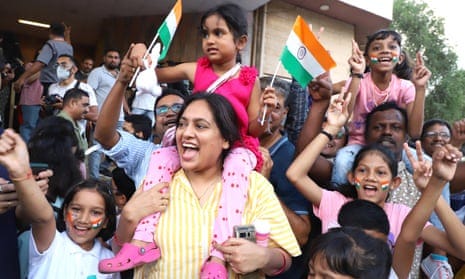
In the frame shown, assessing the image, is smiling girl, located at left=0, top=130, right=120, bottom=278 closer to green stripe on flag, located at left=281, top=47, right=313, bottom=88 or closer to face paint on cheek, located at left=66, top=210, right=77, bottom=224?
face paint on cheek, located at left=66, top=210, right=77, bottom=224

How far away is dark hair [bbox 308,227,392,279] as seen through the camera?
2197 mm

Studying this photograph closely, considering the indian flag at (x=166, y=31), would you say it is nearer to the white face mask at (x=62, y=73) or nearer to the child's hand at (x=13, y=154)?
the child's hand at (x=13, y=154)

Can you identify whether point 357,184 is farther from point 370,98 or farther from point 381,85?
point 381,85

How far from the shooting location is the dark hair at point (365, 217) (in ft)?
8.98

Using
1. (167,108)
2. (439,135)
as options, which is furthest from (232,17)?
(439,135)

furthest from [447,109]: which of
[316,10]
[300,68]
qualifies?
[300,68]

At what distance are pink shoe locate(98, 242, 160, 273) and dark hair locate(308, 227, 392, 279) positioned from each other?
755 mm

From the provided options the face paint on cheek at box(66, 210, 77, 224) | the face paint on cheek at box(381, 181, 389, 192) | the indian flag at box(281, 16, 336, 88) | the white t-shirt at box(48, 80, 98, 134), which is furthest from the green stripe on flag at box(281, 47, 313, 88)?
the white t-shirt at box(48, 80, 98, 134)

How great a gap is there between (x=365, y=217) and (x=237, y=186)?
86 centimetres

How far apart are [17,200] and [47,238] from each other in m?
0.41

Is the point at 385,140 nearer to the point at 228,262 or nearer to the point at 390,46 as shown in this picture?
the point at 390,46

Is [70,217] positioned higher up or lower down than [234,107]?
lower down

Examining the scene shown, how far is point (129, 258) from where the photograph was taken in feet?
7.13

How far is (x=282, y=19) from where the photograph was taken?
13.1 meters
